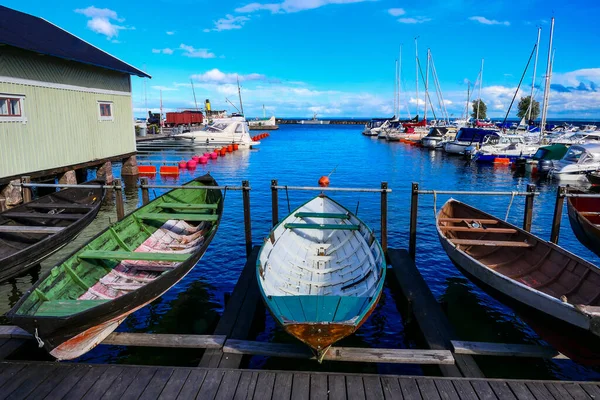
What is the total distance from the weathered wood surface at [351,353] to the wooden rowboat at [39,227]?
5968 millimetres

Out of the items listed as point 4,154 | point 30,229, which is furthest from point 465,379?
point 4,154

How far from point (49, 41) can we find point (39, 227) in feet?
38.0

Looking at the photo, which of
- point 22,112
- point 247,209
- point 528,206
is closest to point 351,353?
point 247,209

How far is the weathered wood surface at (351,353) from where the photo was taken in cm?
634

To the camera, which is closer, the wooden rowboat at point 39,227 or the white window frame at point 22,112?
the wooden rowboat at point 39,227

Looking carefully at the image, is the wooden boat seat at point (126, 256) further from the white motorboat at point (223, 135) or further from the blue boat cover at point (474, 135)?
the white motorboat at point (223, 135)

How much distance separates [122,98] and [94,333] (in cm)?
1992

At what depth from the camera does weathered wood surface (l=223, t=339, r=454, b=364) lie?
6.34 meters

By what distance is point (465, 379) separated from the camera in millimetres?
5754

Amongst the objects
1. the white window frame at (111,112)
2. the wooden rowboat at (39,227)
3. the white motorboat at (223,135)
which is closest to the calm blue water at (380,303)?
the wooden rowboat at (39,227)

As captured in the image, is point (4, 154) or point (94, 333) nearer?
point (94, 333)

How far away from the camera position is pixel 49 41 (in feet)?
57.9

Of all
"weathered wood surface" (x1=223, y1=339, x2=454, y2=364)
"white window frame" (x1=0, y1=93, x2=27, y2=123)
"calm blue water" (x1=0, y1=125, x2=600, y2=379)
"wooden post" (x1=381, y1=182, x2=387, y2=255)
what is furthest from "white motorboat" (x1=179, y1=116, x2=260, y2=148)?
"weathered wood surface" (x1=223, y1=339, x2=454, y2=364)

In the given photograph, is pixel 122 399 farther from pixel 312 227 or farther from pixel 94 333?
pixel 312 227
